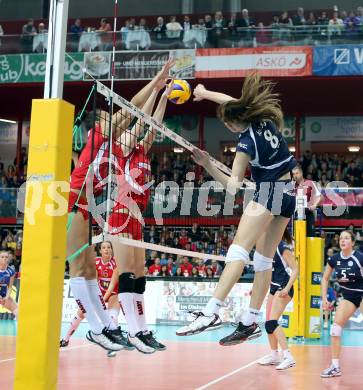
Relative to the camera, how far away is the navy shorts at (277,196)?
602 centimetres

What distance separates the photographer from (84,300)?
23.0 feet

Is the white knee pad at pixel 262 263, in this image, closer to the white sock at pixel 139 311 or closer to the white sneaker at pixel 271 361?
the white sock at pixel 139 311

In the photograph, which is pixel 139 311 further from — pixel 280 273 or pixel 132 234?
pixel 280 273

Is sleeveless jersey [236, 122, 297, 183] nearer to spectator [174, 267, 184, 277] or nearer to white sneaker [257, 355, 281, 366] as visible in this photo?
white sneaker [257, 355, 281, 366]

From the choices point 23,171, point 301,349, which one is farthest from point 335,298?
point 23,171

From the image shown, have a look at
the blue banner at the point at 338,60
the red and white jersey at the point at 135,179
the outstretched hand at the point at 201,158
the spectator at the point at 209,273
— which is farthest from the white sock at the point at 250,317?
the blue banner at the point at 338,60

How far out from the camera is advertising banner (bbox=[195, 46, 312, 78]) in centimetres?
2291

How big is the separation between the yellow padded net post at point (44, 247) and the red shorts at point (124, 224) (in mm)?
2043

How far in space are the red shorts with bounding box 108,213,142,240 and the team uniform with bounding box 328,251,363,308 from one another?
381 cm

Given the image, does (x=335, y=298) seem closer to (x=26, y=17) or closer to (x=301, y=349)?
(x=301, y=349)

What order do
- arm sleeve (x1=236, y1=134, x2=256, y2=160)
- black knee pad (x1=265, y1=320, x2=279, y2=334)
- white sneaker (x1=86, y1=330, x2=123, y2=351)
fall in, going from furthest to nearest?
black knee pad (x1=265, y1=320, x2=279, y2=334) < white sneaker (x1=86, y1=330, x2=123, y2=351) < arm sleeve (x1=236, y1=134, x2=256, y2=160)

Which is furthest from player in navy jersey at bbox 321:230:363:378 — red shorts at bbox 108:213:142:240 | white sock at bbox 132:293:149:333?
red shorts at bbox 108:213:142:240

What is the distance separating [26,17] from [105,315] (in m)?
29.3

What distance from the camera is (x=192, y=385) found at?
7.79 meters
